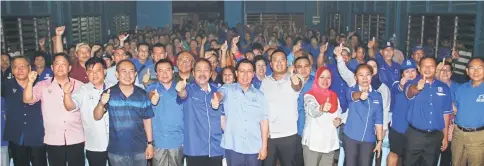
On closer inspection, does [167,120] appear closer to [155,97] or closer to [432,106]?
[155,97]

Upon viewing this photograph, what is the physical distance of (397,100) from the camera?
5605 mm

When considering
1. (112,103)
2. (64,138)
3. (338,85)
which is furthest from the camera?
(338,85)

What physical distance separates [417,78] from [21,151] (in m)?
4.50

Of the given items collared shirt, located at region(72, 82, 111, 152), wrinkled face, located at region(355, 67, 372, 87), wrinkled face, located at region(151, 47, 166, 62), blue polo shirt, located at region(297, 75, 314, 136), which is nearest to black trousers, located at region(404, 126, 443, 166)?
wrinkled face, located at region(355, 67, 372, 87)

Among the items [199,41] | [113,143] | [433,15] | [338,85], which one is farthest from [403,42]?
[113,143]

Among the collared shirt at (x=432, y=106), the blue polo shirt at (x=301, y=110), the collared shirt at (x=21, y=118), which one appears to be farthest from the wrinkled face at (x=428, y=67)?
the collared shirt at (x=21, y=118)

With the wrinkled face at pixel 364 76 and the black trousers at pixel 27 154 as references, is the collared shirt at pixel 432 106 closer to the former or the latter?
the wrinkled face at pixel 364 76

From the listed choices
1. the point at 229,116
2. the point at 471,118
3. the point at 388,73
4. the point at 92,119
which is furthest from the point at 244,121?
the point at 388,73

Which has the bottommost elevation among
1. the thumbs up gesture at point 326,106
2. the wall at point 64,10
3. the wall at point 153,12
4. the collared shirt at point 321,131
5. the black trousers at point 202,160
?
the black trousers at point 202,160

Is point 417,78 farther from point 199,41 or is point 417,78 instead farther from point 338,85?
point 199,41

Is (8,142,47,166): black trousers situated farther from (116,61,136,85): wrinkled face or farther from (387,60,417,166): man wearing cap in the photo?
(387,60,417,166): man wearing cap

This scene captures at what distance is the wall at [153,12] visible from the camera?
2192 cm

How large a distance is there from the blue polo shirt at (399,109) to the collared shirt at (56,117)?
3.57 meters

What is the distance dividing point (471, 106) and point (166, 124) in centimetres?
333
